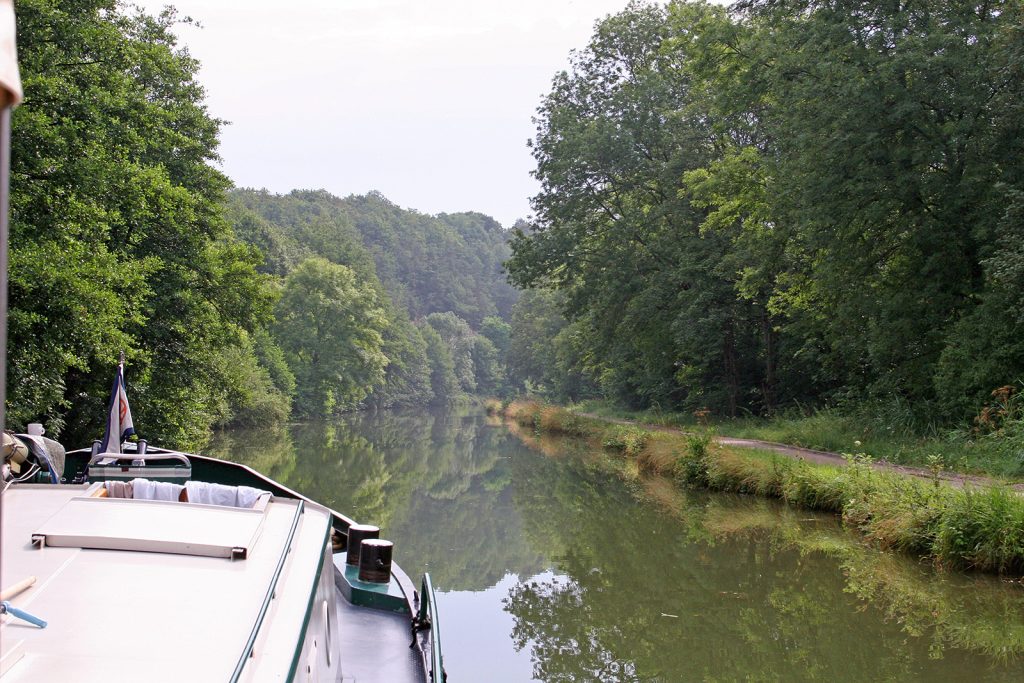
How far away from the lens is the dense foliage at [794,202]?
17500mm

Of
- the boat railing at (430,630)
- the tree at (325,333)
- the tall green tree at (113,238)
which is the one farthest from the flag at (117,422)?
the tree at (325,333)

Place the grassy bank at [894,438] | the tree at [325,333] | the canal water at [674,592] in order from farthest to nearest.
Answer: the tree at [325,333] < the grassy bank at [894,438] < the canal water at [674,592]

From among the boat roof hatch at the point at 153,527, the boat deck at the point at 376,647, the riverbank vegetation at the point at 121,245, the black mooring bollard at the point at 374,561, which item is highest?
the riverbank vegetation at the point at 121,245

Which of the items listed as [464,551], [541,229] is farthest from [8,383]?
[541,229]

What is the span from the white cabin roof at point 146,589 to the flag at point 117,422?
16.4 feet

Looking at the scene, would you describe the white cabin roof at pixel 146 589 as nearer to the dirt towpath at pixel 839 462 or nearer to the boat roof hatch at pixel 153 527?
the boat roof hatch at pixel 153 527

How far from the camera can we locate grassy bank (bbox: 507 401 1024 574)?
999cm

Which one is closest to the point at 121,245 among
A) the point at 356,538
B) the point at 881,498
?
the point at 356,538

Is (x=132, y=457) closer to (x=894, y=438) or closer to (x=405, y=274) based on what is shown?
(x=894, y=438)

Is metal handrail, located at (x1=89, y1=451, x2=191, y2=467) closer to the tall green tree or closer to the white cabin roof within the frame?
the white cabin roof

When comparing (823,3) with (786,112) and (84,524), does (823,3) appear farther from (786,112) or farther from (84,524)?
Result: (84,524)

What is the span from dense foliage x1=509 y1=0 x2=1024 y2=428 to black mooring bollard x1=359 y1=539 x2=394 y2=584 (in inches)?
482

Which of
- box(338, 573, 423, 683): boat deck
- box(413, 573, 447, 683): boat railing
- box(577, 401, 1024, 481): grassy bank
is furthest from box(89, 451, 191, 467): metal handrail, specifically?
box(577, 401, 1024, 481): grassy bank

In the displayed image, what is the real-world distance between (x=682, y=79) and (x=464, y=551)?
2294 cm
